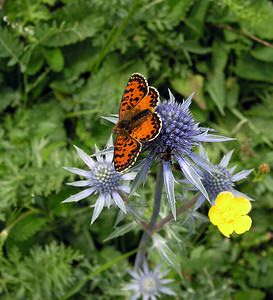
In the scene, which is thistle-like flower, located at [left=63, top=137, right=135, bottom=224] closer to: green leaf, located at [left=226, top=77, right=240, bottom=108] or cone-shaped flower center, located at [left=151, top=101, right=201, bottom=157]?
cone-shaped flower center, located at [left=151, top=101, right=201, bottom=157]

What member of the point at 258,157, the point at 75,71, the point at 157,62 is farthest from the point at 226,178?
the point at 75,71

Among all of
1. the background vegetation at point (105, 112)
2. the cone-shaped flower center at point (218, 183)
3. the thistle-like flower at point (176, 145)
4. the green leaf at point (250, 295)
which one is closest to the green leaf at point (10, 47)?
the background vegetation at point (105, 112)

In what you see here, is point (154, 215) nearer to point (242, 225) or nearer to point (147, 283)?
point (242, 225)

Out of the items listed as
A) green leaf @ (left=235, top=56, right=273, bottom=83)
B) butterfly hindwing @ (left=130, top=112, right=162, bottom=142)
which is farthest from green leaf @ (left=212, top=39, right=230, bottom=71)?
butterfly hindwing @ (left=130, top=112, right=162, bottom=142)

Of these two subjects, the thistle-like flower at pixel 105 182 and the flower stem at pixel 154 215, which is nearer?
the flower stem at pixel 154 215

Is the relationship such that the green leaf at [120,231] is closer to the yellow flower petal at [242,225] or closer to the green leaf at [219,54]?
the yellow flower petal at [242,225]

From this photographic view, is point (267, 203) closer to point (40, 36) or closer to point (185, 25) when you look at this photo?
point (185, 25)
